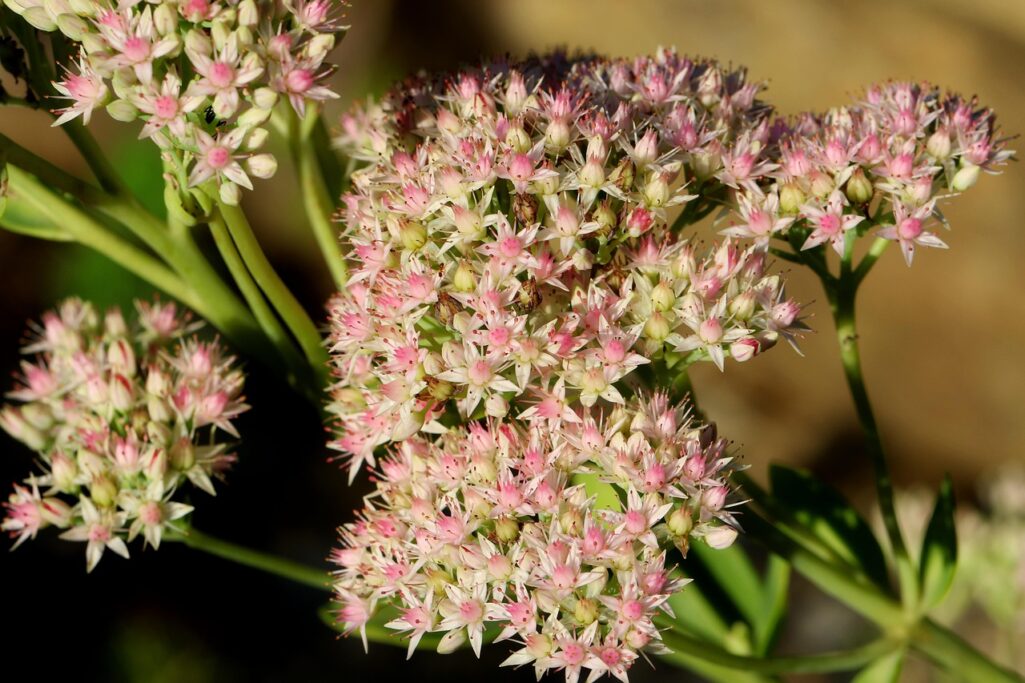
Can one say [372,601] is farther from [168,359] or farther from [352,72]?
[352,72]

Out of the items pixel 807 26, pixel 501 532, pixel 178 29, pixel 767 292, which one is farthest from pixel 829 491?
pixel 807 26

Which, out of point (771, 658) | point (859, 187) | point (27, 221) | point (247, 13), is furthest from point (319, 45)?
point (771, 658)

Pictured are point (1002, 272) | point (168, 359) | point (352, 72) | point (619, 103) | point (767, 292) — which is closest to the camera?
point (767, 292)

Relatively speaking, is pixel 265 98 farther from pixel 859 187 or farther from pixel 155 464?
pixel 859 187

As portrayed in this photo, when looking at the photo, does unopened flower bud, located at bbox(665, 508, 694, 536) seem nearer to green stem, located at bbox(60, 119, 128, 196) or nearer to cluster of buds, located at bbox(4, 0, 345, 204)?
cluster of buds, located at bbox(4, 0, 345, 204)

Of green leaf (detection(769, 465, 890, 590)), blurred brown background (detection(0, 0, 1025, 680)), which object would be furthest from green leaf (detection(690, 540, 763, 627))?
blurred brown background (detection(0, 0, 1025, 680))

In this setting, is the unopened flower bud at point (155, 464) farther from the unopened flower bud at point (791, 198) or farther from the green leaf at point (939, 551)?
the green leaf at point (939, 551)

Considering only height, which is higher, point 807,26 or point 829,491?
point 807,26
